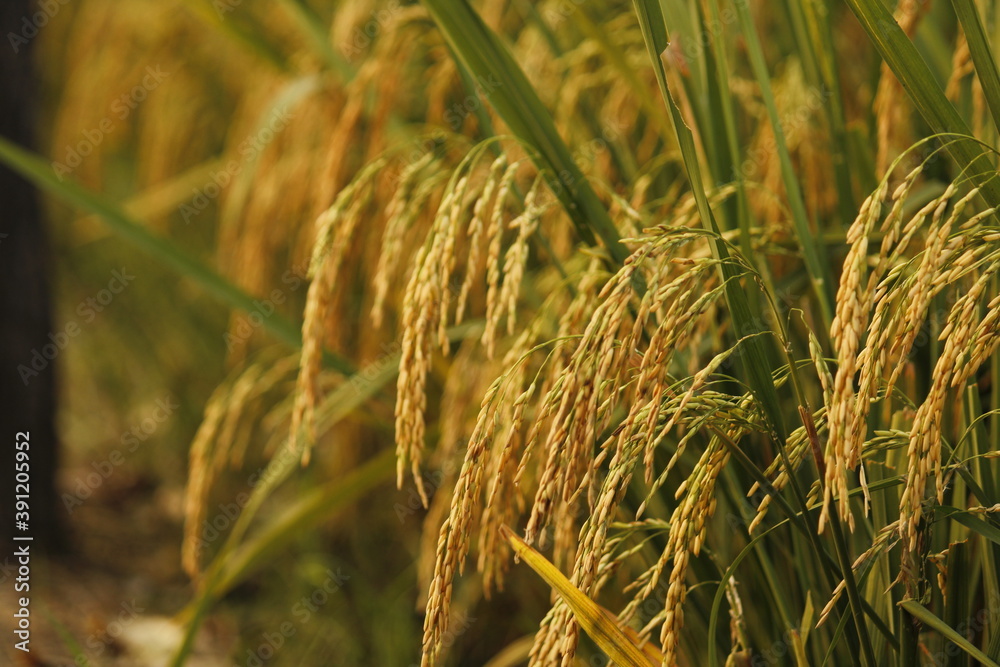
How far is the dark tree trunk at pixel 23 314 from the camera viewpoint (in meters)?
2.33

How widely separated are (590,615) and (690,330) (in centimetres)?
39

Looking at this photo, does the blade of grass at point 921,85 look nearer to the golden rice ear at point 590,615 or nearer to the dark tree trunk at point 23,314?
the golden rice ear at point 590,615

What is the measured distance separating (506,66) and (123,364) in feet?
10.1

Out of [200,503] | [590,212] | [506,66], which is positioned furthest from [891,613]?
[200,503]

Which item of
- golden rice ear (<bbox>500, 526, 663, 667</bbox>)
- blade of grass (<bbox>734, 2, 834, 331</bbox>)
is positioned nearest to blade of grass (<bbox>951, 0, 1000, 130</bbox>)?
blade of grass (<bbox>734, 2, 834, 331</bbox>)

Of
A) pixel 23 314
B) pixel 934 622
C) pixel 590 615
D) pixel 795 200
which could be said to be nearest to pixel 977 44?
pixel 795 200

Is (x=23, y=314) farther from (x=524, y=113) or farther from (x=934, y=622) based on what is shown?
(x=934, y=622)

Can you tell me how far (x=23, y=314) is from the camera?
2396 millimetres

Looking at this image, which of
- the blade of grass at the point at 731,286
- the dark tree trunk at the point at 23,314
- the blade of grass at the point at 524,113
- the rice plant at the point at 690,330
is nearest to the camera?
the rice plant at the point at 690,330

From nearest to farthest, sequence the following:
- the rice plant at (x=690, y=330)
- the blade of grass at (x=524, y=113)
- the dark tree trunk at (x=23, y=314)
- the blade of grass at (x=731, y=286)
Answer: the rice plant at (x=690, y=330), the blade of grass at (x=731, y=286), the blade of grass at (x=524, y=113), the dark tree trunk at (x=23, y=314)

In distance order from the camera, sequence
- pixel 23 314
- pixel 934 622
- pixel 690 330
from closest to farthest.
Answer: pixel 934 622 → pixel 690 330 → pixel 23 314

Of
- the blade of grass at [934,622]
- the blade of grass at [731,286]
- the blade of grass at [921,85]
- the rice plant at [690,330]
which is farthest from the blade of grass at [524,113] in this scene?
the blade of grass at [934,622]

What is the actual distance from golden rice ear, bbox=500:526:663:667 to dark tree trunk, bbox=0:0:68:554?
76.3 inches

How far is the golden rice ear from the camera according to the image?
2.96 ft
